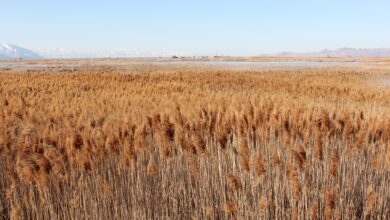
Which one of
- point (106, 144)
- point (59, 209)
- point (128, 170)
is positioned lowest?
point (59, 209)

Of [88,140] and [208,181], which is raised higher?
[88,140]

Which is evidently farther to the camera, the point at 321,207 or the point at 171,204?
the point at 171,204

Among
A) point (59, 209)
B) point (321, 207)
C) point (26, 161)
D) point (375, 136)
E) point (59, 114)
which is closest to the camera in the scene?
point (26, 161)

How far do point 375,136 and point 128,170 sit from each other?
3167 millimetres

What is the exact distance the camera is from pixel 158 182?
4.12 m

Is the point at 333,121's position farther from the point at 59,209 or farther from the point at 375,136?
the point at 59,209

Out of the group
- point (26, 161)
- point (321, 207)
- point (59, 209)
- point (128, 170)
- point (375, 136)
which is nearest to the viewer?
point (26, 161)

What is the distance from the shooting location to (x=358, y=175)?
4277 mm

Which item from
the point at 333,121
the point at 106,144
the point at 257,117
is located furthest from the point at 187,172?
the point at 333,121

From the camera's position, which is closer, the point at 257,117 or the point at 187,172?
the point at 187,172

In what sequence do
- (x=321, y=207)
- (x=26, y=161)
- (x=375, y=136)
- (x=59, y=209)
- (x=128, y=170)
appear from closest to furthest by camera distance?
(x=26, y=161)
(x=321, y=207)
(x=59, y=209)
(x=128, y=170)
(x=375, y=136)

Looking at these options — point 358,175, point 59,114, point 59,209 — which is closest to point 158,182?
point 59,209

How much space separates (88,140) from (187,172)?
1.13 meters

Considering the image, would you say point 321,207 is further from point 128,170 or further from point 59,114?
point 59,114
